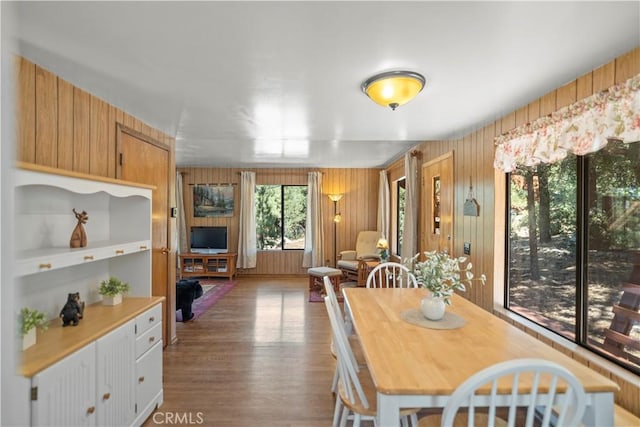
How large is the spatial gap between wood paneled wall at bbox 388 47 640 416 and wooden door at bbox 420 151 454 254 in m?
0.11

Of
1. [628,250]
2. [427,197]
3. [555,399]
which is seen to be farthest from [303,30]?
[427,197]

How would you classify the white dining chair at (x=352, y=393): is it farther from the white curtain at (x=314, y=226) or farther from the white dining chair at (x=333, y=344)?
the white curtain at (x=314, y=226)

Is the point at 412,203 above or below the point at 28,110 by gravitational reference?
below

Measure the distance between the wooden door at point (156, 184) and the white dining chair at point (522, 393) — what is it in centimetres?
264

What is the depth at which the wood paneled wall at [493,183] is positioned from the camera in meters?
1.48

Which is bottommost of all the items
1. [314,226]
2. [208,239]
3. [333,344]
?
[333,344]

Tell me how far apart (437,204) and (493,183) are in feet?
4.12

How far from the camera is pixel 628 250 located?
1552mm

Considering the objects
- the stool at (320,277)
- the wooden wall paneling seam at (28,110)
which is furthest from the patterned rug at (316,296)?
the wooden wall paneling seam at (28,110)

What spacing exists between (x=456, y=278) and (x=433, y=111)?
135cm

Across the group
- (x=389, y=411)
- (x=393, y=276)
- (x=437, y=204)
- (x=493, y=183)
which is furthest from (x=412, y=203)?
(x=389, y=411)

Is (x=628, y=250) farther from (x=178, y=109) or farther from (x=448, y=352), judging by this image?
(x=178, y=109)

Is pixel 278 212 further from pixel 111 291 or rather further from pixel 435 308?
pixel 435 308

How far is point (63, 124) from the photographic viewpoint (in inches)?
72.9
